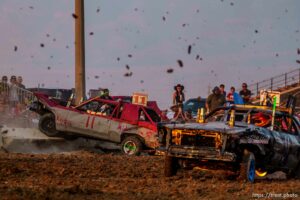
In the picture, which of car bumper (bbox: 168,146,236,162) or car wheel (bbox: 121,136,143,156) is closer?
car bumper (bbox: 168,146,236,162)

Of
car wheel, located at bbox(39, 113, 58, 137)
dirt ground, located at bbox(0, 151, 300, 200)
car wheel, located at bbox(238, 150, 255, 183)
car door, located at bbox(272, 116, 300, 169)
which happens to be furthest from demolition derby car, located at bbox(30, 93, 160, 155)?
car wheel, located at bbox(238, 150, 255, 183)

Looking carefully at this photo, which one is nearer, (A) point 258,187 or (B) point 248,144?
(A) point 258,187

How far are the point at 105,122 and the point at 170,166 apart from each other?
6.42m

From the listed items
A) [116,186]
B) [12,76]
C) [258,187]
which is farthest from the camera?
[12,76]

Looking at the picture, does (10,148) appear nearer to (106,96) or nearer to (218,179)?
(106,96)

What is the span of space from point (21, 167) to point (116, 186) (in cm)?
282

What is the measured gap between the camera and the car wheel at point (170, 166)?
39.2 feet

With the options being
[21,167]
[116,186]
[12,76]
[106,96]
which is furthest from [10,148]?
[116,186]

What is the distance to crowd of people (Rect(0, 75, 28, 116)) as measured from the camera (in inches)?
897

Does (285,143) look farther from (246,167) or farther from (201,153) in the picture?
(201,153)

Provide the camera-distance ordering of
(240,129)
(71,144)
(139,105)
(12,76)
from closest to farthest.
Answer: (240,129) < (139,105) < (71,144) < (12,76)

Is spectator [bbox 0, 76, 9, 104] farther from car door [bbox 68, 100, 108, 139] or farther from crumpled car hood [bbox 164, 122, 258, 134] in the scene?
crumpled car hood [bbox 164, 122, 258, 134]

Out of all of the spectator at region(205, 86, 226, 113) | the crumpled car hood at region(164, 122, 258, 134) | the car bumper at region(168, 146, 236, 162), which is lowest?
the car bumper at region(168, 146, 236, 162)

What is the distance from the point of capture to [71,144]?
19469 mm
